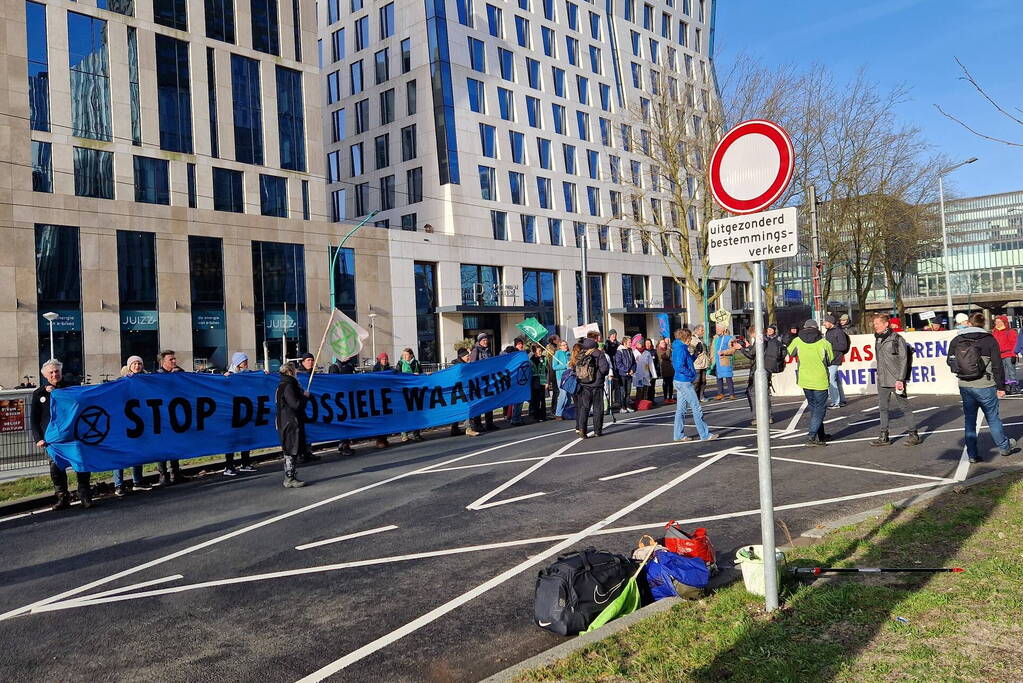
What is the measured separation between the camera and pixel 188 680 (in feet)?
14.0

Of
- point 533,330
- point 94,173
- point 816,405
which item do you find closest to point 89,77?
point 94,173

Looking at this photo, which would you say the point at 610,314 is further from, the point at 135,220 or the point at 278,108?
the point at 135,220

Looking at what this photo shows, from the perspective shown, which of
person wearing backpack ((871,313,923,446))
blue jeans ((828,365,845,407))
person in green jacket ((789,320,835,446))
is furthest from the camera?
blue jeans ((828,365,845,407))

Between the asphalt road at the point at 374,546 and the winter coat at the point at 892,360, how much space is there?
1008 mm

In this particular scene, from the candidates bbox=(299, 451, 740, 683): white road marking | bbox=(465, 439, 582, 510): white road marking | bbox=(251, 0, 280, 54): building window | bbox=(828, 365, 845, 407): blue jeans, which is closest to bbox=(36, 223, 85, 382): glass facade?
bbox=(251, 0, 280, 54): building window

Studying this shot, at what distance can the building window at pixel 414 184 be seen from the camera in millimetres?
47469

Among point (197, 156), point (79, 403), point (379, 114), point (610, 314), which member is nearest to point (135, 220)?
point (197, 156)

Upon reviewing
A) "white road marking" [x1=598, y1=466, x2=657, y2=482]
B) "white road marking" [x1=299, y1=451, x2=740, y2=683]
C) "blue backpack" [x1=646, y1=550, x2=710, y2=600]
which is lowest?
"white road marking" [x1=299, y1=451, x2=740, y2=683]

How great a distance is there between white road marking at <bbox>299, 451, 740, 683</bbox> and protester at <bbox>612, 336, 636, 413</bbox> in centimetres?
1027

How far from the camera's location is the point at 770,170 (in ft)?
14.7

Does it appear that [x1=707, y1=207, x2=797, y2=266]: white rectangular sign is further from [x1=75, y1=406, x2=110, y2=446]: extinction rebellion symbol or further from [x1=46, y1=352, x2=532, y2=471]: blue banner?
[x1=75, y1=406, x2=110, y2=446]: extinction rebellion symbol

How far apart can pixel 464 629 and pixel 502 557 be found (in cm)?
151

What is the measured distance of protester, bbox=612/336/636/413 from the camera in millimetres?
18656

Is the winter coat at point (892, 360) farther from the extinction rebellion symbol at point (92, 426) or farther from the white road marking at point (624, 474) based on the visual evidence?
the extinction rebellion symbol at point (92, 426)
